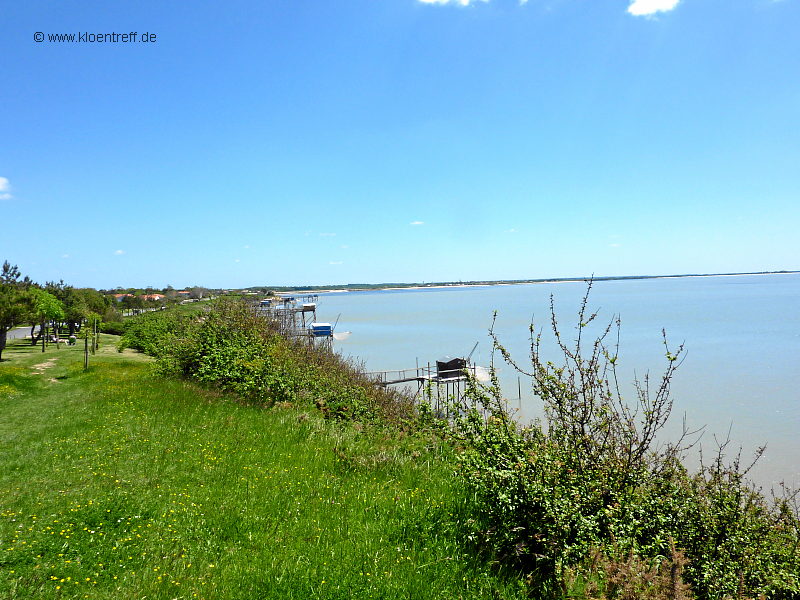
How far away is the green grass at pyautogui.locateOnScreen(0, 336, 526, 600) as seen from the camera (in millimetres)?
4359

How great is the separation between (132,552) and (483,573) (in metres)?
3.60

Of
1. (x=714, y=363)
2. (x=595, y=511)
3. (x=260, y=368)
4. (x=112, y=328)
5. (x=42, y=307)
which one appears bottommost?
(x=714, y=363)

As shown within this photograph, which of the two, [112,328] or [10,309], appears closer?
[10,309]

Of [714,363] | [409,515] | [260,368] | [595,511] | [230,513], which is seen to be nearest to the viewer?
[595,511]

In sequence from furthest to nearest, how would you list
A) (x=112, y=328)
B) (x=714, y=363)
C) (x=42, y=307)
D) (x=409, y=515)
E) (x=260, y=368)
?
(x=112, y=328) < (x=714, y=363) < (x=42, y=307) < (x=260, y=368) < (x=409, y=515)

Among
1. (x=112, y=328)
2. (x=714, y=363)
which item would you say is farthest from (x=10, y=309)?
(x=714, y=363)

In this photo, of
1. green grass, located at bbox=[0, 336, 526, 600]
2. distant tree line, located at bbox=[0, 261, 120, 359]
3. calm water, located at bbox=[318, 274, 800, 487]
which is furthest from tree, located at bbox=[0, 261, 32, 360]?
calm water, located at bbox=[318, 274, 800, 487]

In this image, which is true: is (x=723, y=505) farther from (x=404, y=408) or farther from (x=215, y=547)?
(x=404, y=408)

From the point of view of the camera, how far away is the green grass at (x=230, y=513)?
436 cm

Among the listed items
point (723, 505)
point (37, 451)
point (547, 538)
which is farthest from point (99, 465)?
point (723, 505)

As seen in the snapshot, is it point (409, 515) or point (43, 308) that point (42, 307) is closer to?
point (43, 308)

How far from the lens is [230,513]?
570 centimetres

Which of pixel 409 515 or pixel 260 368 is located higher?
pixel 260 368

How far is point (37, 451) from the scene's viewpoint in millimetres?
8430
